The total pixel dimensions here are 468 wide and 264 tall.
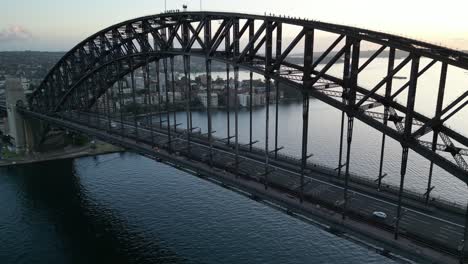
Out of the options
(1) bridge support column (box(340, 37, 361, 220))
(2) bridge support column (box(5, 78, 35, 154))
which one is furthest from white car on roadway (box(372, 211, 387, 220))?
(2) bridge support column (box(5, 78, 35, 154))

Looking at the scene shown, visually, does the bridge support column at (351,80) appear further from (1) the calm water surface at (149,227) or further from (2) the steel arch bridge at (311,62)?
(1) the calm water surface at (149,227)

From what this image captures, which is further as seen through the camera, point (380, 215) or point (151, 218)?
point (151, 218)

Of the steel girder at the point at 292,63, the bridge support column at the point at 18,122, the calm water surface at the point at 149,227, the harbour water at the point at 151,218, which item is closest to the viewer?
the steel girder at the point at 292,63

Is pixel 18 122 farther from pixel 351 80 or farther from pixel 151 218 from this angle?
pixel 351 80

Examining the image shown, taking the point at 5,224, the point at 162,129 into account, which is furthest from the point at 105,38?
the point at 5,224

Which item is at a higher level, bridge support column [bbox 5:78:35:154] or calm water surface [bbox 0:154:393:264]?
bridge support column [bbox 5:78:35:154]

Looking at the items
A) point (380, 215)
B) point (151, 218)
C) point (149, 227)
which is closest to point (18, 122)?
point (151, 218)

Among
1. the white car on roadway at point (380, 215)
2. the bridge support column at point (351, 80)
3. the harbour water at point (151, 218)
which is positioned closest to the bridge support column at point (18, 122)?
the harbour water at point (151, 218)

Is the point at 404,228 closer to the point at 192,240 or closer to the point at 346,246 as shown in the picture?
the point at 346,246

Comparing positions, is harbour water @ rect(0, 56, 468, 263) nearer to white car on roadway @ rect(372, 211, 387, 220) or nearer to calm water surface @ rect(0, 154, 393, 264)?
calm water surface @ rect(0, 154, 393, 264)
